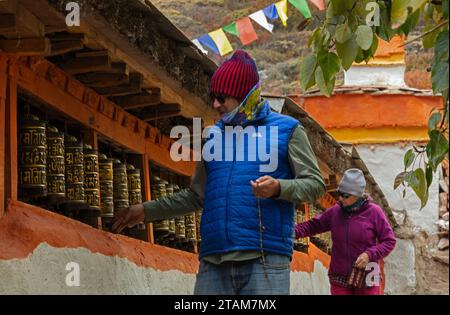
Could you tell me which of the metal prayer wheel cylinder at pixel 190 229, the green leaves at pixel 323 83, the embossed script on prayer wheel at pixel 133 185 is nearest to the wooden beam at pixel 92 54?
the embossed script on prayer wheel at pixel 133 185

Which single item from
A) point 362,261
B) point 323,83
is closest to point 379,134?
point 362,261

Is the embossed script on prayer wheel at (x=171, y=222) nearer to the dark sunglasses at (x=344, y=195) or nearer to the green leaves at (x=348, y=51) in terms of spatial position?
the dark sunglasses at (x=344, y=195)

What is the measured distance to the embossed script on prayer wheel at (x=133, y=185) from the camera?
786 centimetres

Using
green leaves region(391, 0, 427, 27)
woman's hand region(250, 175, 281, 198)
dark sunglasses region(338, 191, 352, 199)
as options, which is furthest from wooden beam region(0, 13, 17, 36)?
dark sunglasses region(338, 191, 352, 199)

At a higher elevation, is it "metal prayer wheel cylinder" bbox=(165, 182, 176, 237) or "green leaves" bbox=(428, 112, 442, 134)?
"metal prayer wheel cylinder" bbox=(165, 182, 176, 237)

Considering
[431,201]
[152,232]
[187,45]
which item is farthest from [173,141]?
[431,201]

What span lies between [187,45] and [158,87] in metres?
0.38

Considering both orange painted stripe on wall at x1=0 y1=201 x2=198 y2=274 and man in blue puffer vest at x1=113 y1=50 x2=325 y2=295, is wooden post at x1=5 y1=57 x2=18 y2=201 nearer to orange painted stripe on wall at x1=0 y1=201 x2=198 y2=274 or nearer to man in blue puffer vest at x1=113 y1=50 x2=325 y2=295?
orange painted stripe on wall at x1=0 y1=201 x2=198 y2=274

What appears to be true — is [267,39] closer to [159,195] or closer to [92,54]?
[159,195]

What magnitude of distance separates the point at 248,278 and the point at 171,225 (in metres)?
3.62

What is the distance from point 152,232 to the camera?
816cm

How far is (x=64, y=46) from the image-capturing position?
20.5 ft

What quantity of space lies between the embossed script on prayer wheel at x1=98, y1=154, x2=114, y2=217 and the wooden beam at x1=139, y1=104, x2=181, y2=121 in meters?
0.95

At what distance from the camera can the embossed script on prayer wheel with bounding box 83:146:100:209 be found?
691 cm
